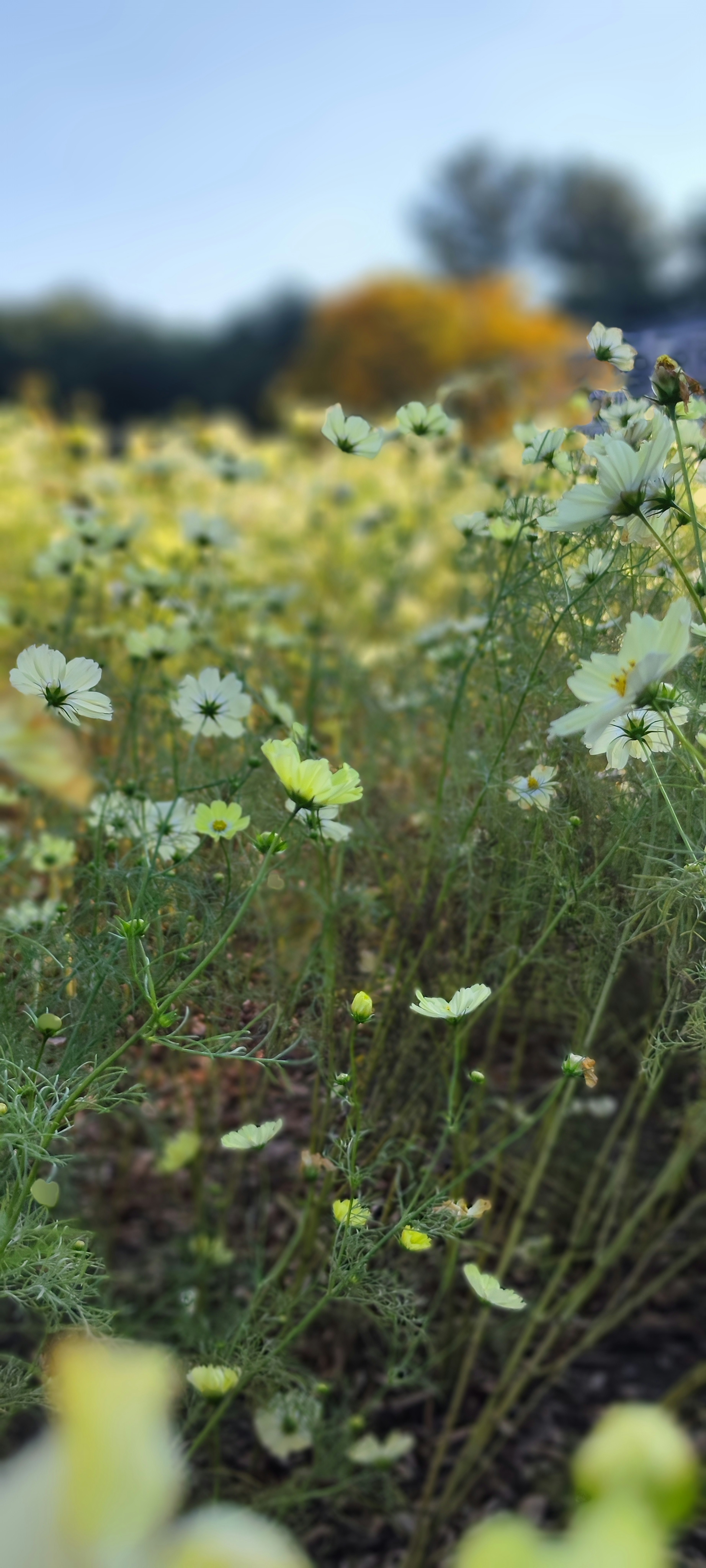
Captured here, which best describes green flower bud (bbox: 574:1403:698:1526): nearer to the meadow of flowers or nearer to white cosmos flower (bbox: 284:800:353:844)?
the meadow of flowers

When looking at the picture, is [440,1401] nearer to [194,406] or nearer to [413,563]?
[413,563]

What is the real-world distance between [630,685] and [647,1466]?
56 cm

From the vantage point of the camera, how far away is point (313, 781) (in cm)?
85

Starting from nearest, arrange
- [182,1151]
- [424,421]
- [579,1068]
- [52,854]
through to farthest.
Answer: [579,1068] → [424,421] → [52,854] → [182,1151]

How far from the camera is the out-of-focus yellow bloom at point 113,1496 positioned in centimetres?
22

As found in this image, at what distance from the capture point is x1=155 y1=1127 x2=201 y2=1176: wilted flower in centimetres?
151

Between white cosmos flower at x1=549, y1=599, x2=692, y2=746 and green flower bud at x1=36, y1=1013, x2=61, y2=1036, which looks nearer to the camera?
white cosmos flower at x1=549, y1=599, x2=692, y2=746

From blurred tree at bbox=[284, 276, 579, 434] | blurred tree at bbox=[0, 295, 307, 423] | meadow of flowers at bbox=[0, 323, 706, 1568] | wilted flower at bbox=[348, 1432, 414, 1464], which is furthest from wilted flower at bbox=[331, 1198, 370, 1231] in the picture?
blurred tree at bbox=[0, 295, 307, 423]

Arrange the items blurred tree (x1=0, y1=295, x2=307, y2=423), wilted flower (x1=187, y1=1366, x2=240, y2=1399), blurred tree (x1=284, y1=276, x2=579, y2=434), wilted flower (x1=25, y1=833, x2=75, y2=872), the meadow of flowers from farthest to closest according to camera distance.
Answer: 1. blurred tree (x1=0, y1=295, x2=307, y2=423)
2. blurred tree (x1=284, y1=276, x2=579, y2=434)
3. wilted flower (x1=25, y1=833, x2=75, y2=872)
4. wilted flower (x1=187, y1=1366, x2=240, y2=1399)
5. the meadow of flowers

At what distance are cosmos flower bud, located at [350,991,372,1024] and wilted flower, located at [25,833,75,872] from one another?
579 millimetres

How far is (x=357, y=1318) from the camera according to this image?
1467mm

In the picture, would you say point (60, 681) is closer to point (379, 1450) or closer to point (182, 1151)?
point (182, 1151)

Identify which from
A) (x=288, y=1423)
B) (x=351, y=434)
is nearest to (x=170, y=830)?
(x=351, y=434)

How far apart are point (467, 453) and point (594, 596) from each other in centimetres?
131
